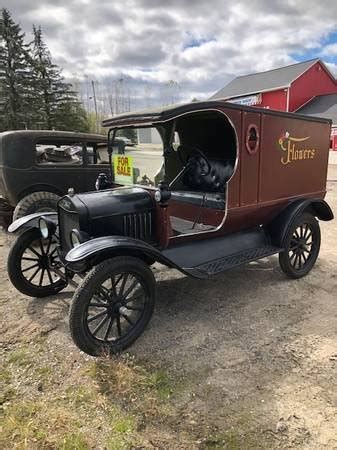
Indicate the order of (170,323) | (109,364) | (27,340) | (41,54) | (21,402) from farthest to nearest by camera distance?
(41,54) → (170,323) → (27,340) → (109,364) → (21,402)

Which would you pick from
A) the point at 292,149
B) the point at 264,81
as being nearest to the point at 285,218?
the point at 292,149

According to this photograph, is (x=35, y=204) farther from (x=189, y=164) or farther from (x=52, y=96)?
(x=52, y=96)

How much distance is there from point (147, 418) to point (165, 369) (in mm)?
516

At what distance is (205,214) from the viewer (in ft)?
14.4

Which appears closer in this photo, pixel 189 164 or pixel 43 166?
pixel 189 164

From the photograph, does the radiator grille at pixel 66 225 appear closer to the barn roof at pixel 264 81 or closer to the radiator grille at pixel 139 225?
the radiator grille at pixel 139 225

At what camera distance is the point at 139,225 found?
357 cm

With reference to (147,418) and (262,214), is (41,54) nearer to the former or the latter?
(262,214)

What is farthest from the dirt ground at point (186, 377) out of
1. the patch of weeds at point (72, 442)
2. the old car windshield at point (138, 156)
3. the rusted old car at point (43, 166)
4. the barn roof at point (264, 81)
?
the barn roof at point (264, 81)

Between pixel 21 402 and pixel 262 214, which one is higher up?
pixel 262 214

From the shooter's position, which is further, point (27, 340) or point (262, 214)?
point (262, 214)

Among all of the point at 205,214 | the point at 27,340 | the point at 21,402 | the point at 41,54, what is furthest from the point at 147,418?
the point at 41,54

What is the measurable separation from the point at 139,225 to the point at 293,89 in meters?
27.9

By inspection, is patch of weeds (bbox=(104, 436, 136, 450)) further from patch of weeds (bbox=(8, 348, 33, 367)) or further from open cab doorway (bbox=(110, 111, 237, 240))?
open cab doorway (bbox=(110, 111, 237, 240))
